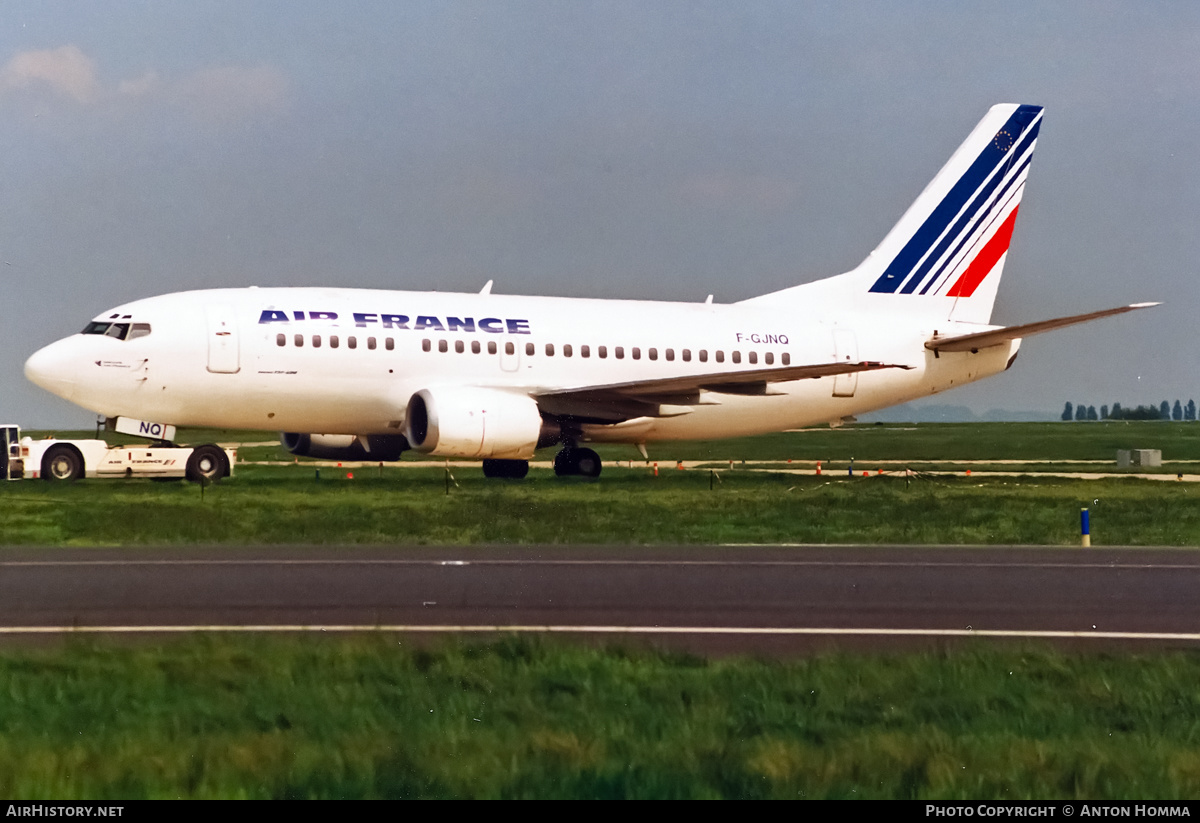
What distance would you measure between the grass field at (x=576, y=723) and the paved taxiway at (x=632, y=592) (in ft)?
5.00

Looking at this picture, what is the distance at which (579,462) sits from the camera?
124ft

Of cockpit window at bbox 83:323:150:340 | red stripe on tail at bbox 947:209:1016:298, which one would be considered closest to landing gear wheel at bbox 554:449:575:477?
cockpit window at bbox 83:323:150:340

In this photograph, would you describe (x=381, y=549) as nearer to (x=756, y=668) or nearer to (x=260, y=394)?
(x=756, y=668)

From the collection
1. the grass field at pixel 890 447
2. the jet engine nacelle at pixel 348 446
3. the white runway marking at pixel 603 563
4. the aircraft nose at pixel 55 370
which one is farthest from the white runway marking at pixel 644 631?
the grass field at pixel 890 447

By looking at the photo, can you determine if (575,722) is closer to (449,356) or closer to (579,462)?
(449,356)

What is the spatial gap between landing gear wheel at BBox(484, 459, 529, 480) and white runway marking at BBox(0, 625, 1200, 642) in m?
25.4

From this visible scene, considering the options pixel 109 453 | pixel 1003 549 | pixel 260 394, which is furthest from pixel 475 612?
pixel 109 453

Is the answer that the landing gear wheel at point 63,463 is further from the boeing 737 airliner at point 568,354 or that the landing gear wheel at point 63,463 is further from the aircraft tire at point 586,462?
the aircraft tire at point 586,462

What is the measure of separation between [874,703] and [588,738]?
199cm

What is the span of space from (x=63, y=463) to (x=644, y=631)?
88.3ft

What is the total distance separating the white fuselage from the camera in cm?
3347

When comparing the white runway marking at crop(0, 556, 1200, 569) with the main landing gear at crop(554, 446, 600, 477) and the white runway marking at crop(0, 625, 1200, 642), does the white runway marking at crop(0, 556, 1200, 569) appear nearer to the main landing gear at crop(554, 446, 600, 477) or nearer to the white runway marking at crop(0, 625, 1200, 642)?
the white runway marking at crop(0, 625, 1200, 642)

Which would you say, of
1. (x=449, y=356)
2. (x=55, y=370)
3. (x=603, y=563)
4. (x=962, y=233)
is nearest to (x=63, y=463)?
(x=55, y=370)

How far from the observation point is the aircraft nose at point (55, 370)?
1309 inches
